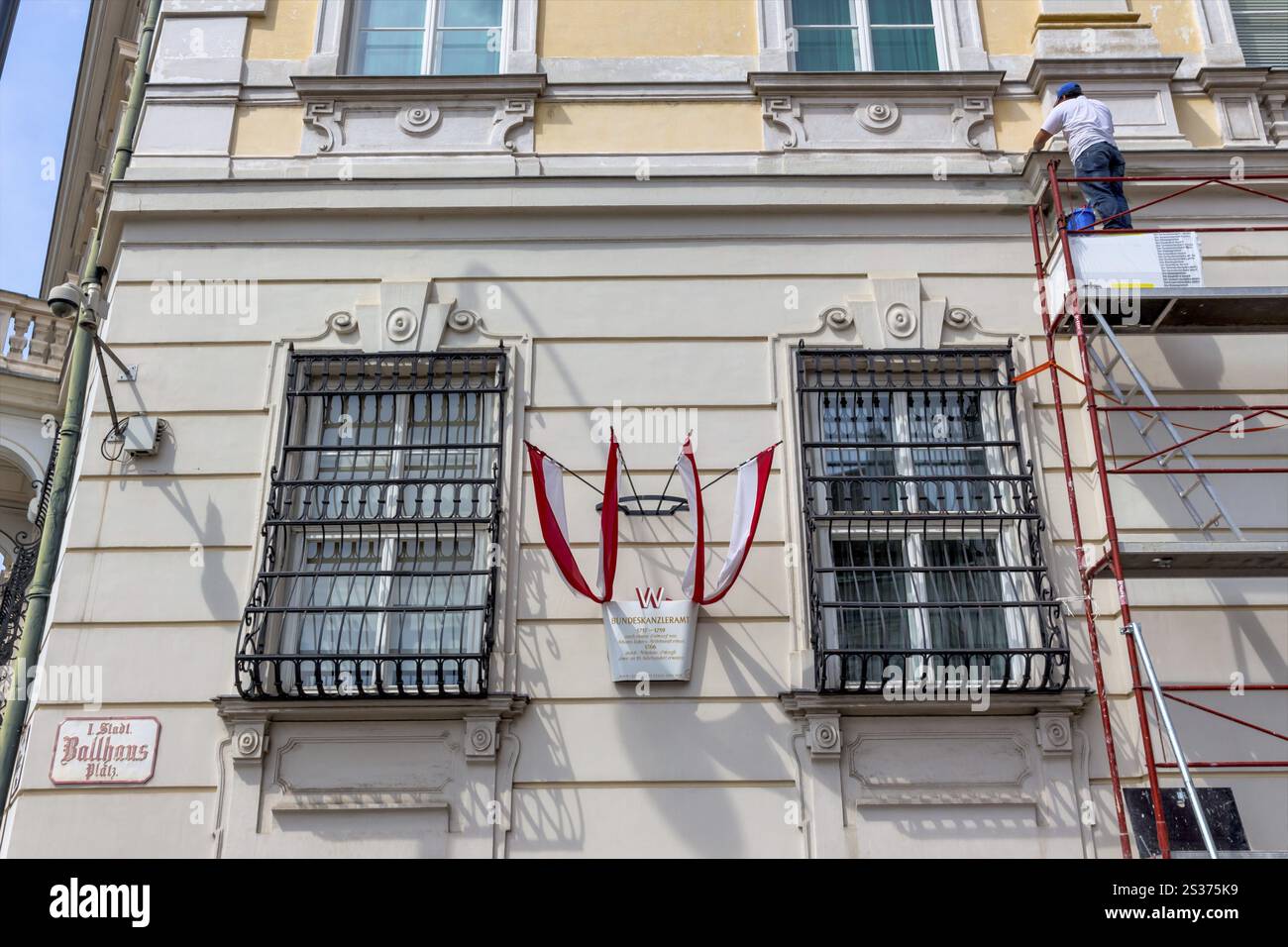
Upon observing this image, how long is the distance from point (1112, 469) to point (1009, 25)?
4035mm

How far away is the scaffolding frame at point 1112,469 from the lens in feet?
23.1

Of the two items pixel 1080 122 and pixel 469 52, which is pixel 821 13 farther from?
pixel 469 52

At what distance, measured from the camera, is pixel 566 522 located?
26.3 ft

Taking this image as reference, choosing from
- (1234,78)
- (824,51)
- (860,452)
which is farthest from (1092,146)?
(860,452)

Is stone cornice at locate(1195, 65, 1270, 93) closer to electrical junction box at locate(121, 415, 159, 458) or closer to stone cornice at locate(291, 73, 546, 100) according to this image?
stone cornice at locate(291, 73, 546, 100)

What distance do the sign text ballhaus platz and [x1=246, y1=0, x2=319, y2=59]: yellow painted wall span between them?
5392 millimetres

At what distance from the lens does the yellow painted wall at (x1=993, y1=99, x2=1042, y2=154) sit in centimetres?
953

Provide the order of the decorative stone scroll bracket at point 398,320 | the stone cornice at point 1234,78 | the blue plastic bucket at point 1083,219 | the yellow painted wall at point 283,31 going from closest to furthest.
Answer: the blue plastic bucket at point 1083,219, the decorative stone scroll bracket at point 398,320, the stone cornice at point 1234,78, the yellow painted wall at point 283,31

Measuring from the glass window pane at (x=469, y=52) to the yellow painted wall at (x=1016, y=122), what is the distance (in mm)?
3985

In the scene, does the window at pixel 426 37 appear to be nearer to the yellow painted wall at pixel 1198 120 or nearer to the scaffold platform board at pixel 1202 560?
the yellow painted wall at pixel 1198 120

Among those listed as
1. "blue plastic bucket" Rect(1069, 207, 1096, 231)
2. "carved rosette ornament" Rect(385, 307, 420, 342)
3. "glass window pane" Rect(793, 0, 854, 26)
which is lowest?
"carved rosette ornament" Rect(385, 307, 420, 342)

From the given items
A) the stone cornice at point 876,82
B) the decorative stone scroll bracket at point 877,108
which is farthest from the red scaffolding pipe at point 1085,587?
the stone cornice at point 876,82

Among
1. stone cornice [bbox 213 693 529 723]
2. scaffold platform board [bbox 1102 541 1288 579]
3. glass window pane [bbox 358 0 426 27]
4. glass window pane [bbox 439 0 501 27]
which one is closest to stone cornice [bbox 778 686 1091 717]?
scaffold platform board [bbox 1102 541 1288 579]
